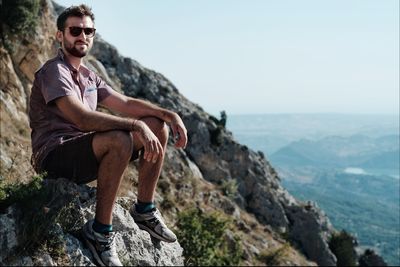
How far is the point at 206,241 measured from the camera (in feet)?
110

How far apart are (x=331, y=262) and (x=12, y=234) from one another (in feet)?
205

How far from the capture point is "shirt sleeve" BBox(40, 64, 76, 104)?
617 cm

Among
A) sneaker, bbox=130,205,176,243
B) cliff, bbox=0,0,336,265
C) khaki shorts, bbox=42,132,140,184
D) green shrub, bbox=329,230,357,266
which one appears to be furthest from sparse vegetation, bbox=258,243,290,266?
khaki shorts, bbox=42,132,140,184

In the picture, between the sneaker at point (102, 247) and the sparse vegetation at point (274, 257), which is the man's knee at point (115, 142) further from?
the sparse vegetation at point (274, 257)

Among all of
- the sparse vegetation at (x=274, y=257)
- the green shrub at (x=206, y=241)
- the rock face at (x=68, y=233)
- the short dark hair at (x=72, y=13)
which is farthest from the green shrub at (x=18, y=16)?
the sparse vegetation at (x=274, y=257)

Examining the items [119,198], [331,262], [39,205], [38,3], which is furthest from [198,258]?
[331,262]

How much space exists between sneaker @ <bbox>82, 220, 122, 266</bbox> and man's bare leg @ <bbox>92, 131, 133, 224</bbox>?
0.67 feet

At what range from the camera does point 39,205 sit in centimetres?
603

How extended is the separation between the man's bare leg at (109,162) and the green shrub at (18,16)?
86.0 feet

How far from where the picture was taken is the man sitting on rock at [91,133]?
19.6ft

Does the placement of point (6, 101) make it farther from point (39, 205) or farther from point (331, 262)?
point (331, 262)

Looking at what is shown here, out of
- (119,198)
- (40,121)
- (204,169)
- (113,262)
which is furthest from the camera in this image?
(204,169)

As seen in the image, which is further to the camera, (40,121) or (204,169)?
(204,169)

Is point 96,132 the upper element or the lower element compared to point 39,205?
upper
